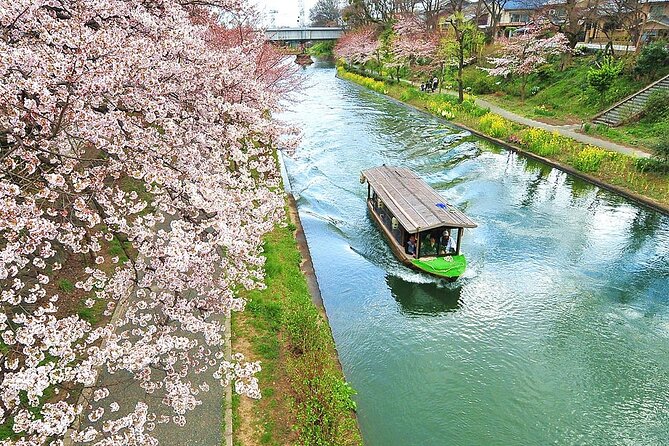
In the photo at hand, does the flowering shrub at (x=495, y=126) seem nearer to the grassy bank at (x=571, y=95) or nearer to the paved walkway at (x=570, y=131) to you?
the paved walkway at (x=570, y=131)

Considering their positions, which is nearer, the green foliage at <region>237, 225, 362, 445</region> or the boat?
the green foliage at <region>237, 225, 362, 445</region>

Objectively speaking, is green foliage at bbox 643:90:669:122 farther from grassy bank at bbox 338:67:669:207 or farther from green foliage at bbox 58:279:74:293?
green foliage at bbox 58:279:74:293

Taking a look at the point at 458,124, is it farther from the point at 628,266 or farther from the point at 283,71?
the point at 628,266

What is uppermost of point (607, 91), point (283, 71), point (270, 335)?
point (283, 71)

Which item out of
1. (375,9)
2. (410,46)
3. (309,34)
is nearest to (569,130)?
(410,46)

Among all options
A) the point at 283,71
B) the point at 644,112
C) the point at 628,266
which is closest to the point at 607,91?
Result: the point at 644,112

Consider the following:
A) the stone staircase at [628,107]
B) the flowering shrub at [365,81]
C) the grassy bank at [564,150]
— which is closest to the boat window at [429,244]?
the grassy bank at [564,150]

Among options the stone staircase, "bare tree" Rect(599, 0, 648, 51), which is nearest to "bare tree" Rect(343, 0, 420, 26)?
"bare tree" Rect(599, 0, 648, 51)
